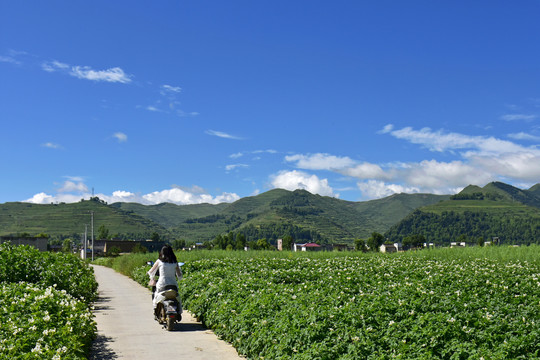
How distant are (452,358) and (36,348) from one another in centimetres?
576

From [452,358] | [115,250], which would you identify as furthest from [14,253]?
[115,250]

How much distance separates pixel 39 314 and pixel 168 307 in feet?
10.2

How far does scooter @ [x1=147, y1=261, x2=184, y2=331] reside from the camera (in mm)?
11734

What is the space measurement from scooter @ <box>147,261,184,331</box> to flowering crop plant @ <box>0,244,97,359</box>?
5.48 ft

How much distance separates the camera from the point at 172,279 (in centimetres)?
1271

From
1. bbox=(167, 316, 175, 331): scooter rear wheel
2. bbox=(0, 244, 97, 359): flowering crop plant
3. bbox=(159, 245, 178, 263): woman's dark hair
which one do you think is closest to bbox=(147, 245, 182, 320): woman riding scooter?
bbox=(159, 245, 178, 263): woman's dark hair

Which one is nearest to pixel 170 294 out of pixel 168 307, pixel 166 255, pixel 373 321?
pixel 168 307

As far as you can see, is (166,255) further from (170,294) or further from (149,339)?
(149,339)

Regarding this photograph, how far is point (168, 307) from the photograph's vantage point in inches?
465

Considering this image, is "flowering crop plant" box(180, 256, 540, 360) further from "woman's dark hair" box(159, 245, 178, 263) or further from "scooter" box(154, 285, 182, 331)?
"woman's dark hair" box(159, 245, 178, 263)

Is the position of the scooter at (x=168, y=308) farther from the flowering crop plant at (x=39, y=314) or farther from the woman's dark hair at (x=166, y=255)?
the flowering crop plant at (x=39, y=314)

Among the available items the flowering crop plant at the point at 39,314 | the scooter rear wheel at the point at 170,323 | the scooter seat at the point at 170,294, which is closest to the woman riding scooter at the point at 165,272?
the scooter seat at the point at 170,294

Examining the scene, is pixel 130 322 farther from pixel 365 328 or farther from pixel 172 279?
pixel 365 328

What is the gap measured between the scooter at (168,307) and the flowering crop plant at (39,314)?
1671mm
